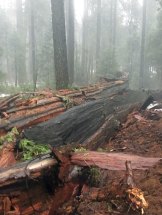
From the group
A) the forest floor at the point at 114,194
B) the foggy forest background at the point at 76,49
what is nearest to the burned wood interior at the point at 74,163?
the forest floor at the point at 114,194

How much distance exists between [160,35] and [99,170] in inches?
1214

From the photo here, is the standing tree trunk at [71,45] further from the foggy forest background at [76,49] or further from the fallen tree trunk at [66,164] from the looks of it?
the fallen tree trunk at [66,164]

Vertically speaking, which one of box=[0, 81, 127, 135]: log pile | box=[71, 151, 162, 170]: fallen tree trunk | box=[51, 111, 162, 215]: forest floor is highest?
box=[0, 81, 127, 135]: log pile

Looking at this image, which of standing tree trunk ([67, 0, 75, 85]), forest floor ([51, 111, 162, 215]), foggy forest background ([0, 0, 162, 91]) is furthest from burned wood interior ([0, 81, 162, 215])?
standing tree trunk ([67, 0, 75, 85])

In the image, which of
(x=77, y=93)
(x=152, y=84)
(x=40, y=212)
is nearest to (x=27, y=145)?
(x=40, y=212)

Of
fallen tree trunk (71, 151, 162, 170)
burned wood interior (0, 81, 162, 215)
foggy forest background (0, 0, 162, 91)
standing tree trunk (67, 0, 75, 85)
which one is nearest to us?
burned wood interior (0, 81, 162, 215)

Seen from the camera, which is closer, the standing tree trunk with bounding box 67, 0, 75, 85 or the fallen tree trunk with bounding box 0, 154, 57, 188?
the fallen tree trunk with bounding box 0, 154, 57, 188

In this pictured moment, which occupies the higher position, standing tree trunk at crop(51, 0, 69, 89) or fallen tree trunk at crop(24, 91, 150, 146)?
standing tree trunk at crop(51, 0, 69, 89)

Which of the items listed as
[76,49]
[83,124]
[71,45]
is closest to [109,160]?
[83,124]

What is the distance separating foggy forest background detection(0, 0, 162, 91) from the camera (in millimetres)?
13509

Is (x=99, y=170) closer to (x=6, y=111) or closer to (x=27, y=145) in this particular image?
(x=27, y=145)

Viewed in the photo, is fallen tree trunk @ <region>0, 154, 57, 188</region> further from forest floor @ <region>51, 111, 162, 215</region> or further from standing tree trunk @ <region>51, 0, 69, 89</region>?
standing tree trunk @ <region>51, 0, 69, 89</region>

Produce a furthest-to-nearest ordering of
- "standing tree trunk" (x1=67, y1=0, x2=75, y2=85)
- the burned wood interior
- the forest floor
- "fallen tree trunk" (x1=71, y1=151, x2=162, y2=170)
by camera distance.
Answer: "standing tree trunk" (x1=67, y1=0, x2=75, y2=85) → "fallen tree trunk" (x1=71, y1=151, x2=162, y2=170) → the burned wood interior → the forest floor

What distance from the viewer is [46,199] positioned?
4.36 meters
